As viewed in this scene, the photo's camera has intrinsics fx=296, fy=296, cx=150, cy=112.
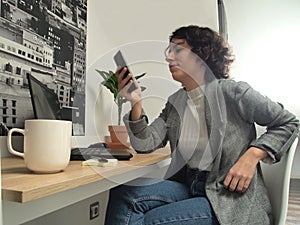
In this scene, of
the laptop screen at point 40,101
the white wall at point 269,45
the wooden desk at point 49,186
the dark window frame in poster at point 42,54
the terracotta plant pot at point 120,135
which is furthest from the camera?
the white wall at point 269,45

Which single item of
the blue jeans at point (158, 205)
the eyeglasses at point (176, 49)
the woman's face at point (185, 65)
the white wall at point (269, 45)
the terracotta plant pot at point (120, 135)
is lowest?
the blue jeans at point (158, 205)

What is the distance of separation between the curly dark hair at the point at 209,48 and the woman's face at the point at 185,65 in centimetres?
3

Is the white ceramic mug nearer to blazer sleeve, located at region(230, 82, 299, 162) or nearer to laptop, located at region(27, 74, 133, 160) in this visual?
laptop, located at region(27, 74, 133, 160)

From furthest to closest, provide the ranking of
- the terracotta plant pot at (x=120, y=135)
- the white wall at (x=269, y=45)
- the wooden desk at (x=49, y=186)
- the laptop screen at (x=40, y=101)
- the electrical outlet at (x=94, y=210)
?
the white wall at (x=269, y=45), the electrical outlet at (x=94, y=210), the terracotta plant pot at (x=120, y=135), the laptop screen at (x=40, y=101), the wooden desk at (x=49, y=186)

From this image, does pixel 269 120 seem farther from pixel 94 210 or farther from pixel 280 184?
pixel 94 210

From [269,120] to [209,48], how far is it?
45 cm

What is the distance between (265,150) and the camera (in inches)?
40.7

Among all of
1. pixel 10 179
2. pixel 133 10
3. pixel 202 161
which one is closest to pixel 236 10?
pixel 133 10

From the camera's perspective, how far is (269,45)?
10.2 feet

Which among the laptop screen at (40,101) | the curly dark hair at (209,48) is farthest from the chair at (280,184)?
the laptop screen at (40,101)

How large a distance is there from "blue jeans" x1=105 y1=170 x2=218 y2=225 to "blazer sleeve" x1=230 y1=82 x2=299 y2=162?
28 cm

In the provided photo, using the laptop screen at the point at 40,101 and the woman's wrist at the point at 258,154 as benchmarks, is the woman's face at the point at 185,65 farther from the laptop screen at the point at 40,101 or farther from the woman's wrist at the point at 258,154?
the laptop screen at the point at 40,101

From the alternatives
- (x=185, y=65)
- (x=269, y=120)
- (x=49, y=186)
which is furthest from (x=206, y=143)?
(x=49, y=186)

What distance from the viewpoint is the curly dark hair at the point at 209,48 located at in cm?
133
